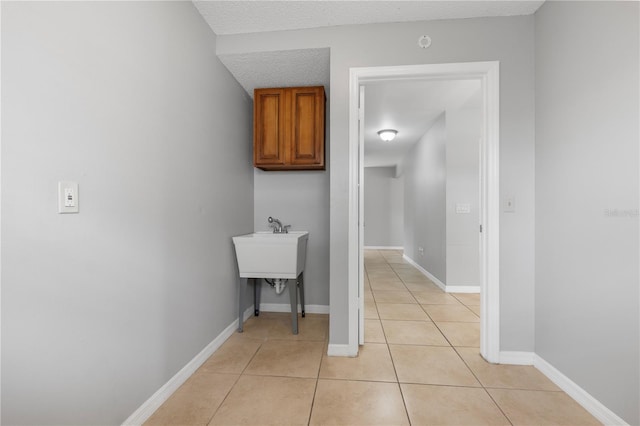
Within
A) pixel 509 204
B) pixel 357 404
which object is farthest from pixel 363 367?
pixel 509 204

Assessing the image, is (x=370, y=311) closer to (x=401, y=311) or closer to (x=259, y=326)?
(x=401, y=311)

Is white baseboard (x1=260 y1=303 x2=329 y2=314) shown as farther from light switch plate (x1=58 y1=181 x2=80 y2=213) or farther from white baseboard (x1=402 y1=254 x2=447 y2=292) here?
light switch plate (x1=58 y1=181 x2=80 y2=213)

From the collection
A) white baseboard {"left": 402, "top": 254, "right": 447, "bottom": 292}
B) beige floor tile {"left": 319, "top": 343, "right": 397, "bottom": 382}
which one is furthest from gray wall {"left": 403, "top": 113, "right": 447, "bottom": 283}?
beige floor tile {"left": 319, "top": 343, "right": 397, "bottom": 382}

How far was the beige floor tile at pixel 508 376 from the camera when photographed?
5.28ft

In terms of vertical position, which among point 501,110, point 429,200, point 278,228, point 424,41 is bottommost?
point 278,228

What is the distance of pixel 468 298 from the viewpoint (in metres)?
3.36

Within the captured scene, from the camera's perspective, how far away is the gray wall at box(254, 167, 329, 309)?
2846 mm

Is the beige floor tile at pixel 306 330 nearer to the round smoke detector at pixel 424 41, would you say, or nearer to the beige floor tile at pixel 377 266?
the round smoke detector at pixel 424 41

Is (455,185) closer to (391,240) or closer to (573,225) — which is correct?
(573,225)

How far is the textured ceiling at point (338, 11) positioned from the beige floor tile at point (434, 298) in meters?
2.73

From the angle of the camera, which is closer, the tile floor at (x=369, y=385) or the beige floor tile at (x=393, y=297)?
the tile floor at (x=369, y=385)

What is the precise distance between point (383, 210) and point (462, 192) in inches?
180

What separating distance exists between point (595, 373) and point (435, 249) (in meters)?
2.79

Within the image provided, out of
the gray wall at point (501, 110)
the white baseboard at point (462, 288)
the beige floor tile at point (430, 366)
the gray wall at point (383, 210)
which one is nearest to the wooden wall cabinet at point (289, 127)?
the gray wall at point (501, 110)
